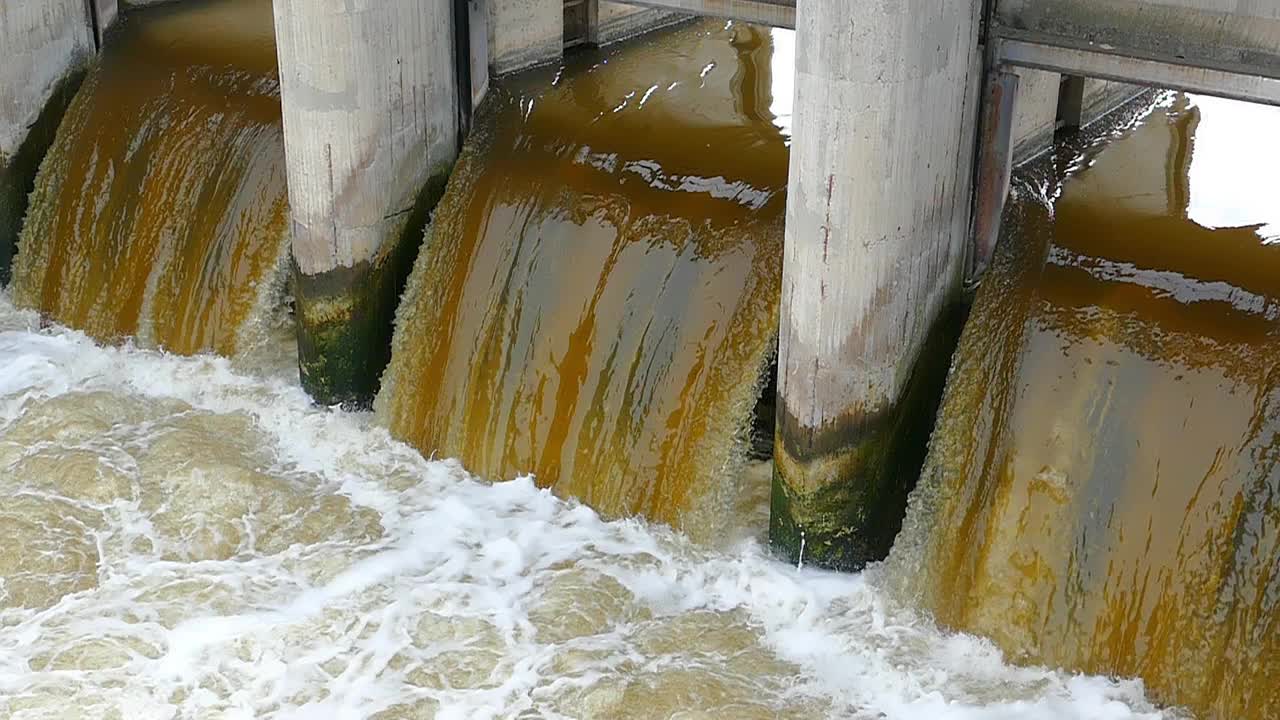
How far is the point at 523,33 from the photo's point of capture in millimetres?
9961

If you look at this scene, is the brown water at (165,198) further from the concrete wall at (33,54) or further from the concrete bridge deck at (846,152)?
the concrete bridge deck at (846,152)

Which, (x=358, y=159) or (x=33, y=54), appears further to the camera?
(x=33, y=54)

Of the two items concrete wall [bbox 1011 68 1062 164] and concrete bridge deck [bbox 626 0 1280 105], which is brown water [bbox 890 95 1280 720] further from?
concrete bridge deck [bbox 626 0 1280 105]

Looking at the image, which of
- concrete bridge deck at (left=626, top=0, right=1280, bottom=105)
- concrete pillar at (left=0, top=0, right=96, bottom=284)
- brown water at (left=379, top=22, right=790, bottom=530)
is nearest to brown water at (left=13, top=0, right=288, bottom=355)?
concrete pillar at (left=0, top=0, right=96, bottom=284)

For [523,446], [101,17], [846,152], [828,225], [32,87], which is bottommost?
[523,446]

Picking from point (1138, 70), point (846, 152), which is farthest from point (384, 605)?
point (1138, 70)

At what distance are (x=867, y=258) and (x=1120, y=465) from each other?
1.49 meters

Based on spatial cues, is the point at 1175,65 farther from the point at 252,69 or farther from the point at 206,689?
the point at 252,69

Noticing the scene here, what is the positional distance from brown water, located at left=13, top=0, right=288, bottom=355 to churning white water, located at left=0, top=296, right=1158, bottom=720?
108 centimetres

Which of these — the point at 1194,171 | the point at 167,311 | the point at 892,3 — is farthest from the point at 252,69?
the point at 1194,171

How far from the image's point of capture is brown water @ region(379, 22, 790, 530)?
25.7ft

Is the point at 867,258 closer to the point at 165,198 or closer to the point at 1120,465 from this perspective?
the point at 1120,465

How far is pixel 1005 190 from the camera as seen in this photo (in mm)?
7625

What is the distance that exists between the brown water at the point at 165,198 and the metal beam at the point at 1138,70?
4.89 meters
